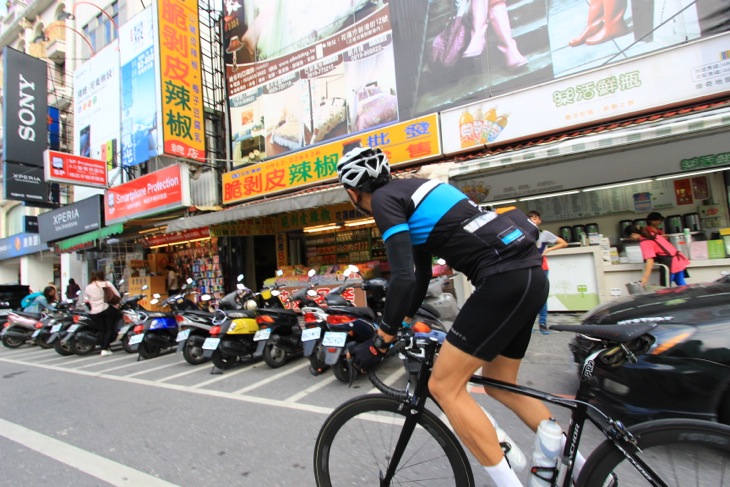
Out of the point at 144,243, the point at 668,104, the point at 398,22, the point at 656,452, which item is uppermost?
the point at 398,22

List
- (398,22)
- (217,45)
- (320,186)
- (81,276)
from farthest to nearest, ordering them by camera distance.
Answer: (81,276), (217,45), (320,186), (398,22)

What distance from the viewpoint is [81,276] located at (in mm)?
16812

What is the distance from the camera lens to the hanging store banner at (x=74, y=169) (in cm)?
1172

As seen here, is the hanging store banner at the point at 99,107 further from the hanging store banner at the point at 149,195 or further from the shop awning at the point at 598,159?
the shop awning at the point at 598,159

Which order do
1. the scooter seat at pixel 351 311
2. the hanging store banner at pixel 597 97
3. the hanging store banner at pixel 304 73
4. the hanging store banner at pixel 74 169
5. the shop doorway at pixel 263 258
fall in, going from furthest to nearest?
the shop doorway at pixel 263 258
the hanging store banner at pixel 74 169
the hanging store banner at pixel 304 73
the hanging store banner at pixel 597 97
the scooter seat at pixel 351 311

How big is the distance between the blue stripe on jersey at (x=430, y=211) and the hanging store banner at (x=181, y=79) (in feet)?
33.6

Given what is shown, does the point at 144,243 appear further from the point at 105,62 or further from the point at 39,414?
the point at 39,414

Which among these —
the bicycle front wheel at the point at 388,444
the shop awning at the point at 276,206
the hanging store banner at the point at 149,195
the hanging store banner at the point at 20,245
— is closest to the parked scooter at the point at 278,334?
the shop awning at the point at 276,206

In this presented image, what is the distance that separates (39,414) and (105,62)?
13780 millimetres

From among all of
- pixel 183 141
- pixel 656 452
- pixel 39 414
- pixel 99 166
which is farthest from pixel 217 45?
pixel 656 452

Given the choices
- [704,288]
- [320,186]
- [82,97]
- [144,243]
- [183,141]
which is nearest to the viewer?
[704,288]

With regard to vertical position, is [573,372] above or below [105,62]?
below

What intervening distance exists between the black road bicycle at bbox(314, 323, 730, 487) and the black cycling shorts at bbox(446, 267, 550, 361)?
0.18 meters

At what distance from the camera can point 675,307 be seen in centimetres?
282
